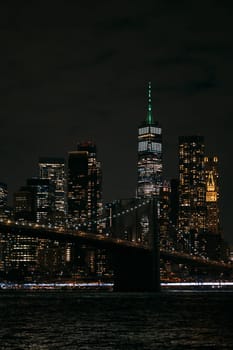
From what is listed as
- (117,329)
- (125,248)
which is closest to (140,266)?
(125,248)

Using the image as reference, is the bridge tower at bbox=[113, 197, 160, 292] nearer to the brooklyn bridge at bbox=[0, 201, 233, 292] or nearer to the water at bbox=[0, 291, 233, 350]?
the brooklyn bridge at bbox=[0, 201, 233, 292]

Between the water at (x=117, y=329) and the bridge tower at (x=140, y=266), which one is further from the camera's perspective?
the bridge tower at (x=140, y=266)

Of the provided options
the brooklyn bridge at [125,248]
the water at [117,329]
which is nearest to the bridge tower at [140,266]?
the brooklyn bridge at [125,248]

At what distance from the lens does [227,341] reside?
32.6m

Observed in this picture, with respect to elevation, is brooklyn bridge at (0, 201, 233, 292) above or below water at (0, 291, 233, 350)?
above

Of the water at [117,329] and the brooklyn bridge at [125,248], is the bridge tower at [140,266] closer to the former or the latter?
the brooklyn bridge at [125,248]

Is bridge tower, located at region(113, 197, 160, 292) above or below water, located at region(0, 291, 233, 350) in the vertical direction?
above

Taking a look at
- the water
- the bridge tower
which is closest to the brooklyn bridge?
the bridge tower

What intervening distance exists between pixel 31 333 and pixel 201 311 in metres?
20.2

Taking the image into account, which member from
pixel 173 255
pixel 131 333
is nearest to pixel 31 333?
pixel 131 333

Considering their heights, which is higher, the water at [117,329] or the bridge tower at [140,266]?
the bridge tower at [140,266]

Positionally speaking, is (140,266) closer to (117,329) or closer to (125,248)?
(125,248)

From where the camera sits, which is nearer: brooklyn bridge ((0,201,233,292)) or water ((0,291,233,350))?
water ((0,291,233,350))

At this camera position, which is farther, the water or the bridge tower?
the bridge tower
